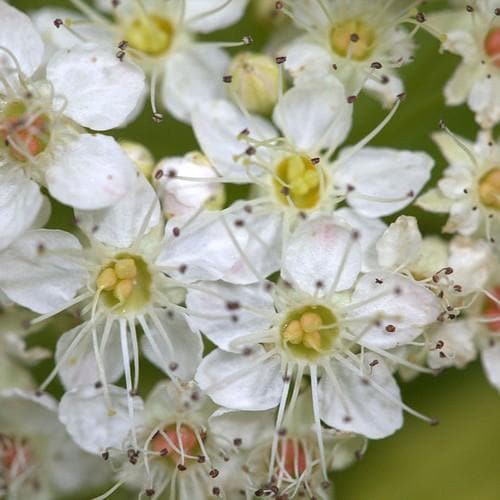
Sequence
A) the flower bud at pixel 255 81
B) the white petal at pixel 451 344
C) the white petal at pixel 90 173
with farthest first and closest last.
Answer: the flower bud at pixel 255 81, the white petal at pixel 451 344, the white petal at pixel 90 173

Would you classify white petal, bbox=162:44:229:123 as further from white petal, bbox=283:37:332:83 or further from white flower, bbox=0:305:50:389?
white flower, bbox=0:305:50:389

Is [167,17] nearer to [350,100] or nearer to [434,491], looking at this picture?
[350,100]

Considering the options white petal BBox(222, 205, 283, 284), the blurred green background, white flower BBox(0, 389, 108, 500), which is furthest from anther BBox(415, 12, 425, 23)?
white flower BBox(0, 389, 108, 500)

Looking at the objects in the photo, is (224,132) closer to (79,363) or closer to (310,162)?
(310,162)

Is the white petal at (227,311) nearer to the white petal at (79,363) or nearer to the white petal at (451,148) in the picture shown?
the white petal at (79,363)

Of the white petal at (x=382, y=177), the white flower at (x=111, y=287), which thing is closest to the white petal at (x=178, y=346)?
the white flower at (x=111, y=287)

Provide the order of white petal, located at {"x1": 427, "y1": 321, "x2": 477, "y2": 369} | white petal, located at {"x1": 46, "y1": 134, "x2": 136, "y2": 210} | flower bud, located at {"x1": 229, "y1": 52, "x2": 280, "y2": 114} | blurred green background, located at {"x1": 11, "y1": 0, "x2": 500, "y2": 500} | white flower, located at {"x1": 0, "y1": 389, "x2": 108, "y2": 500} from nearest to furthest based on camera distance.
Answer: white petal, located at {"x1": 46, "y1": 134, "x2": 136, "y2": 210}, white petal, located at {"x1": 427, "y1": 321, "x2": 477, "y2": 369}, flower bud, located at {"x1": 229, "y1": 52, "x2": 280, "y2": 114}, white flower, located at {"x1": 0, "y1": 389, "x2": 108, "y2": 500}, blurred green background, located at {"x1": 11, "y1": 0, "x2": 500, "y2": 500}

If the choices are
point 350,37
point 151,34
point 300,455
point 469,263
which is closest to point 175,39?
point 151,34
